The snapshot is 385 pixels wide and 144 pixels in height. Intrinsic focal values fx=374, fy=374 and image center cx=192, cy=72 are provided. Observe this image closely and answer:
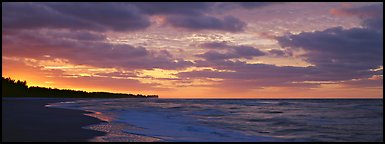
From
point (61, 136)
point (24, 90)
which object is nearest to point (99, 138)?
point (61, 136)

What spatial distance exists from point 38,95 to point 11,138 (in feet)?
443

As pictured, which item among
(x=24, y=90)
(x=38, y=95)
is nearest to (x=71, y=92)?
(x=38, y=95)

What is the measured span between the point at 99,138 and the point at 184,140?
362 cm

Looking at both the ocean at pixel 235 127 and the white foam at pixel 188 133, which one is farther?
the ocean at pixel 235 127

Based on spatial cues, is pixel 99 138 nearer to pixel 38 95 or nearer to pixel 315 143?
pixel 315 143

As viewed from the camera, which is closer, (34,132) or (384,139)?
(34,132)

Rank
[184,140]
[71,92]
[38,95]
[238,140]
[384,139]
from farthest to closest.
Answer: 1. [71,92]
2. [38,95]
3. [384,139]
4. [238,140]
5. [184,140]

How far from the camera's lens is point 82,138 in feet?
50.4

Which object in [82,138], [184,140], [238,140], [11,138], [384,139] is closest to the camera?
[11,138]

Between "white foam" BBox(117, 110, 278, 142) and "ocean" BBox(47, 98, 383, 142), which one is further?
"ocean" BBox(47, 98, 383, 142)

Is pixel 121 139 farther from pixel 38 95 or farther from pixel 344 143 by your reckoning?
pixel 38 95

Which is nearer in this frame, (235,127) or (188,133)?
(188,133)

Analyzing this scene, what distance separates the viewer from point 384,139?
1944 centimetres

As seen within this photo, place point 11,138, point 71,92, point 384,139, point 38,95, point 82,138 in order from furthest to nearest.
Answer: point 71,92, point 38,95, point 384,139, point 82,138, point 11,138
